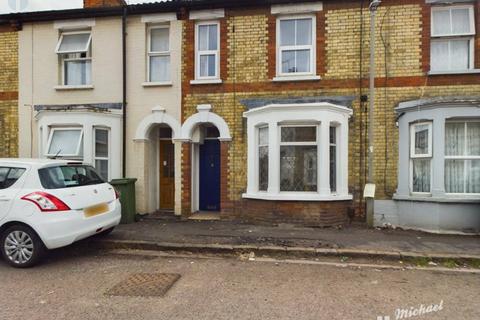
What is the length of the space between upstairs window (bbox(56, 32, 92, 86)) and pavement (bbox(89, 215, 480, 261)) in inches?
189

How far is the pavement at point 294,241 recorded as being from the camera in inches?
222

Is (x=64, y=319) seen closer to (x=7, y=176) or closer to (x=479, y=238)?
(x=7, y=176)

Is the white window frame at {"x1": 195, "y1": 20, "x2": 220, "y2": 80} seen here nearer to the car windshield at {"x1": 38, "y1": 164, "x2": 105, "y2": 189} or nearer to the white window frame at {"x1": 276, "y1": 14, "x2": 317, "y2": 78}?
the white window frame at {"x1": 276, "y1": 14, "x2": 317, "y2": 78}

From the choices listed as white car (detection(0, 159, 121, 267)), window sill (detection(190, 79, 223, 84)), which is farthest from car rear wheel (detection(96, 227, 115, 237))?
window sill (detection(190, 79, 223, 84))

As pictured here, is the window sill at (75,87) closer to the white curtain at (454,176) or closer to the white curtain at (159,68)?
the white curtain at (159,68)

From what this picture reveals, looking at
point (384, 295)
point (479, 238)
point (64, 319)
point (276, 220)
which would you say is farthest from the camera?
point (276, 220)

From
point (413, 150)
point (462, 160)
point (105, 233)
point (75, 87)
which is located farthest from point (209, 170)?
point (462, 160)

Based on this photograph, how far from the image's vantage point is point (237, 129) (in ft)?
27.7

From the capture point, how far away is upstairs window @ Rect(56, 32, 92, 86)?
9.31 metres

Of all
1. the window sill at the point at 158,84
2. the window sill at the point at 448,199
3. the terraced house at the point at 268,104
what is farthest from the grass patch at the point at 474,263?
the window sill at the point at 158,84

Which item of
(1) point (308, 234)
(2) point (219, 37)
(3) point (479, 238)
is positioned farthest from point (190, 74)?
(3) point (479, 238)

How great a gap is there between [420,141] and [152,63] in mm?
7210

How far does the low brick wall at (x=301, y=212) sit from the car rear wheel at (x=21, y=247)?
4.56m

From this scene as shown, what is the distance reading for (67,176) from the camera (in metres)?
5.50
